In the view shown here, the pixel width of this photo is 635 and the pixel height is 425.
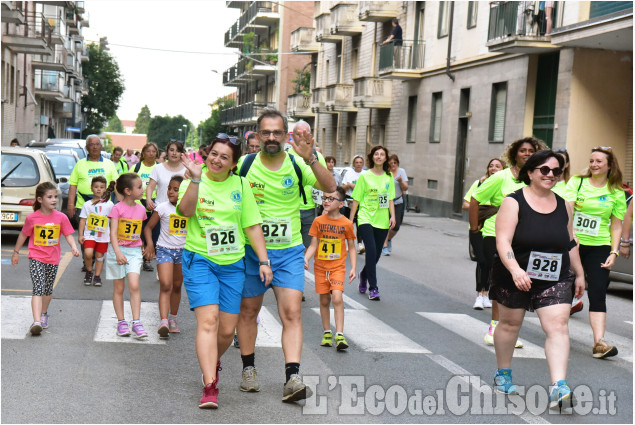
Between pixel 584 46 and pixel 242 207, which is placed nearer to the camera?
pixel 242 207

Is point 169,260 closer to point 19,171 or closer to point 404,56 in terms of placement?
point 19,171

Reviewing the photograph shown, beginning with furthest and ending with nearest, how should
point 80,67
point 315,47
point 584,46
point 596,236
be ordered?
1. point 80,67
2. point 315,47
3. point 584,46
4. point 596,236

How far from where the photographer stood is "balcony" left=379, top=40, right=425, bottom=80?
3309 cm

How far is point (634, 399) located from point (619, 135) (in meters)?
16.8

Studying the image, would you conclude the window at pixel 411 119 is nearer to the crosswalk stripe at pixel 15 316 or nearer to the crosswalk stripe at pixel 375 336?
the crosswalk stripe at pixel 375 336

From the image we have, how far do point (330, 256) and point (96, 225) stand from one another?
3387 millimetres

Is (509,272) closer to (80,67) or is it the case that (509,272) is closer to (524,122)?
(524,122)

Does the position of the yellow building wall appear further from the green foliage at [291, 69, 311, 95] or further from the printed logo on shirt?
the green foliage at [291, 69, 311, 95]

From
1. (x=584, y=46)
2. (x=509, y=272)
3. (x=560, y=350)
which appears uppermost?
(x=584, y=46)

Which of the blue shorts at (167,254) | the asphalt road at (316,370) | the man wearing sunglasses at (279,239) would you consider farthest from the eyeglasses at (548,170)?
the blue shorts at (167,254)

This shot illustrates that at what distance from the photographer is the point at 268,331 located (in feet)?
28.5

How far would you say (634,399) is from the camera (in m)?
6.62

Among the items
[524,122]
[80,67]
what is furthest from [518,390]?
[80,67]

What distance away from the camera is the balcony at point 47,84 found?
55531 mm
